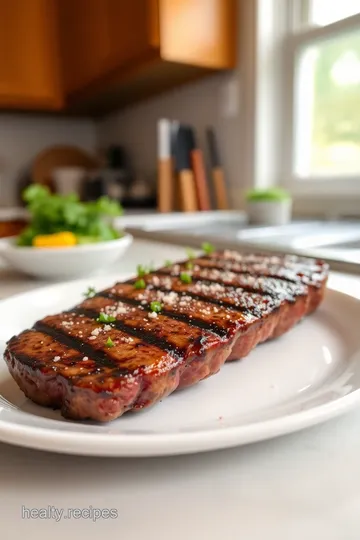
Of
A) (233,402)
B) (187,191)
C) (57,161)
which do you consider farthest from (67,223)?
(57,161)

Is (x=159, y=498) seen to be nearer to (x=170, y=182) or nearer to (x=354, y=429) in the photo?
(x=354, y=429)

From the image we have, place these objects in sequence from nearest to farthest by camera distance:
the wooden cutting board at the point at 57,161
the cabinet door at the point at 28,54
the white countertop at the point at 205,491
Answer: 1. the white countertop at the point at 205,491
2. the cabinet door at the point at 28,54
3. the wooden cutting board at the point at 57,161

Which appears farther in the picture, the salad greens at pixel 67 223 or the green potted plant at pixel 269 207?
the green potted plant at pixel 269 207

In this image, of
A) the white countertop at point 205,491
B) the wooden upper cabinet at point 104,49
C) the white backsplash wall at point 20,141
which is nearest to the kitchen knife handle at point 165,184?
the wooden upper cabinet at point 104,49

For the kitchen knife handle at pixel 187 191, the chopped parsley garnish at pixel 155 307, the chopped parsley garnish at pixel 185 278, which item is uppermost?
the kitchen knife handle at pixel 187 191

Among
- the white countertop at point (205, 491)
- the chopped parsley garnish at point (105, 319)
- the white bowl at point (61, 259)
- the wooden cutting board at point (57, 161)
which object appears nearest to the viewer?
the white countertop at point (205, 491)

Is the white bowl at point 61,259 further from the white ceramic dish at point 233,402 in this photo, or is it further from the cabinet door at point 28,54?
the cabinet door at point 28,54

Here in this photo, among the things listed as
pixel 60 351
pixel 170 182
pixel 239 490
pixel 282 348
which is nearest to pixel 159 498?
pixel 239 490

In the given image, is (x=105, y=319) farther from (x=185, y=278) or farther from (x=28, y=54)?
(x=28, y=54)
